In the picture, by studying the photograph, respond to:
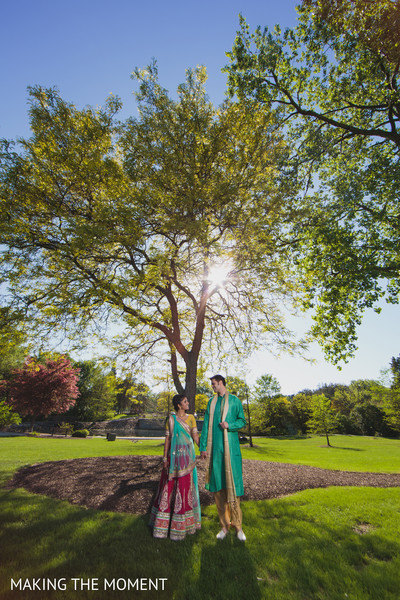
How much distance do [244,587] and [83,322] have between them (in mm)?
9132

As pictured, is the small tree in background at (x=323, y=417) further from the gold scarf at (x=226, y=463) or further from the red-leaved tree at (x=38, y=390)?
the gold scarf at (x=226, y=463)

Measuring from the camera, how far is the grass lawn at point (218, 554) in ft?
9.28

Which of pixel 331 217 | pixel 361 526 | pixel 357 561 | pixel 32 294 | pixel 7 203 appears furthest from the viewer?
pixel 331 217

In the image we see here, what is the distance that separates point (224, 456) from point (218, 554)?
47.5 inches

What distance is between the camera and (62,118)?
30.0ft

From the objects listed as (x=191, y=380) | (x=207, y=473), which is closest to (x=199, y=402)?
(x=191, y=380)

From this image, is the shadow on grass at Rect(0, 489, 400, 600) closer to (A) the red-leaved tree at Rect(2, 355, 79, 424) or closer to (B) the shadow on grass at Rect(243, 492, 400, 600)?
(B) the shadow on grass at Rect(243, 492, 400, 600)

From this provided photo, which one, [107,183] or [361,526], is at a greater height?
[107,183]

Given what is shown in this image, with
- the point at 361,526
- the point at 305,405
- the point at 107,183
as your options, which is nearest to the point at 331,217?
the point at 107,183

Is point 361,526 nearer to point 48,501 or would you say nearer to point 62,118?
point 48,501

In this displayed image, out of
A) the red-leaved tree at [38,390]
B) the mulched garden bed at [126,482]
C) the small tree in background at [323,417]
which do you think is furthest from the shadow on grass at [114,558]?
the small tree in background at [323,417]

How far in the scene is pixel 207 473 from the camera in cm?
444

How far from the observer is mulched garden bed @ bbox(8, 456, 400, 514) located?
19.5 ft

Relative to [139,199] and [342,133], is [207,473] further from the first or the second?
[342,133]
